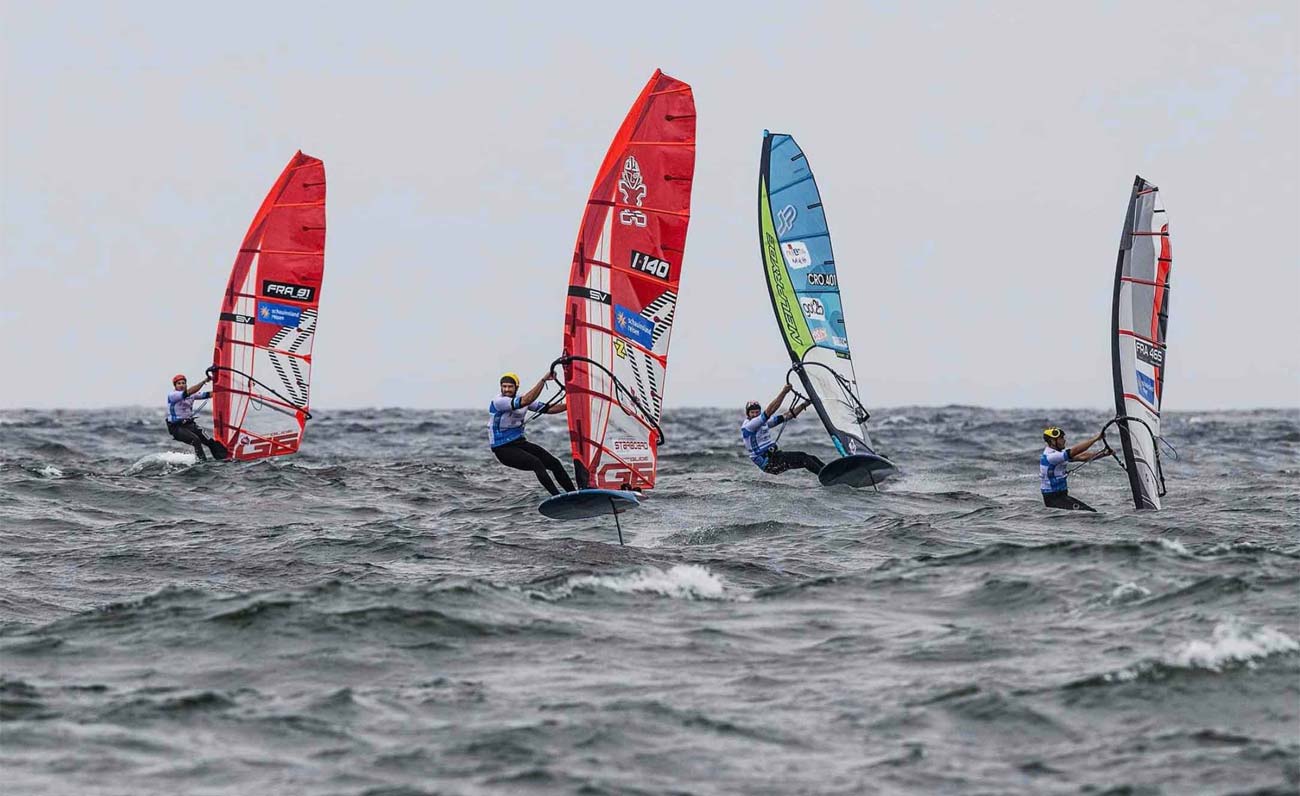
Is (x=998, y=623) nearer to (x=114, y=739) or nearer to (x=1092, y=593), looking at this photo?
(x=1092, y=593)

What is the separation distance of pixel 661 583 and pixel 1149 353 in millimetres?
8109

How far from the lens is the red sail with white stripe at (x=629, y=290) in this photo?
17.0m

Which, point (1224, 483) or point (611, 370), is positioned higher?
point (611, 370)

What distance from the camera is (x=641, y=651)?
1079 centimetres

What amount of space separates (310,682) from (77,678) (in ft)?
5.33

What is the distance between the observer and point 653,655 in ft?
35.0

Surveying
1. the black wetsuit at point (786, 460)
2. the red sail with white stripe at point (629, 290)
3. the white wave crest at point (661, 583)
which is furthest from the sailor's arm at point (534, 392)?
the black wetsuit at point (786, 460)

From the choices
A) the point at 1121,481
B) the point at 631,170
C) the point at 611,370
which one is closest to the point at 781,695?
the point at 611,370

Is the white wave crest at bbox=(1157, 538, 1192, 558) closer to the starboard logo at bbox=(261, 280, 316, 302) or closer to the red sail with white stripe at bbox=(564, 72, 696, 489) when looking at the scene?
the red sail with white stripe at bbox=(564, 72, 696, 489)

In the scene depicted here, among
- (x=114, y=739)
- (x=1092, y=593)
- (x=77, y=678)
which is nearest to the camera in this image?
(x=114, y=739)

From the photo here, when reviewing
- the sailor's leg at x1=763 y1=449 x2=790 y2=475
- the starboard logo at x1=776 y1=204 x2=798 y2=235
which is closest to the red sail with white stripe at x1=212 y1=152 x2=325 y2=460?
the starboard logo at x1=776 y1=204 x2=798 y2=235

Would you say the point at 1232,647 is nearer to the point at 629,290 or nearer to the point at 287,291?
the point at 629,290

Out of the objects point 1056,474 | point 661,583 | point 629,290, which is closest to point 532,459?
point 629,290

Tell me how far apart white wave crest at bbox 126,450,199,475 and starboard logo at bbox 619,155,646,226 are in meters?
13.2
